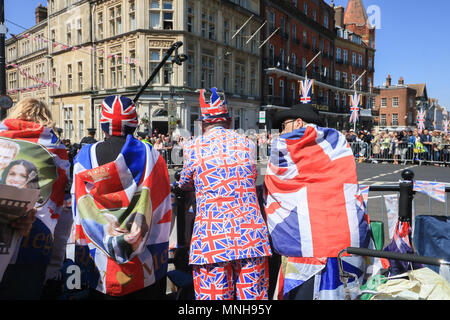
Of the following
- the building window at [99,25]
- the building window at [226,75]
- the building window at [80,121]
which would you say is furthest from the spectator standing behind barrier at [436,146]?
the building window at [80,121]

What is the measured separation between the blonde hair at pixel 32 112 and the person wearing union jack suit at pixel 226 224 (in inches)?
40.2

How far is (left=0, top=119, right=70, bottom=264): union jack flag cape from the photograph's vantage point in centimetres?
221

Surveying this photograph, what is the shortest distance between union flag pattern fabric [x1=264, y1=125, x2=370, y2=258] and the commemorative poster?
57.9 inches

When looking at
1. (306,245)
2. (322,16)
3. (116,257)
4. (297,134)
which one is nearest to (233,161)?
(297,134)

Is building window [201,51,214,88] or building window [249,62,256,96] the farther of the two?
building window [249,62,256,96]

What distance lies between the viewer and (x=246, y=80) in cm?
3131

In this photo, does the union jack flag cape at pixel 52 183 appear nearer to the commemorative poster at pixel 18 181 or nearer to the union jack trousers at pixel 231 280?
the commemorative poster at pixel 18 181

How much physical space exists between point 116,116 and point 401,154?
1951 cm

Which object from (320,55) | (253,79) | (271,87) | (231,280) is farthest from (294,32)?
(231,280)

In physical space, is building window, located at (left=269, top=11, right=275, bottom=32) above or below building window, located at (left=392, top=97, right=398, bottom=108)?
above

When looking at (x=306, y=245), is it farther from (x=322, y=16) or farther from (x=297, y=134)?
(x=322, y=16)

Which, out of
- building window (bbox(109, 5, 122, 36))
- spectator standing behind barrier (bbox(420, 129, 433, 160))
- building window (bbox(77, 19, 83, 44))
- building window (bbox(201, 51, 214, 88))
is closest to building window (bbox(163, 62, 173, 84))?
building window (bbox(201, 51, 214, 88))

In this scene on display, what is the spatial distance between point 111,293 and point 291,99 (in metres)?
37.0

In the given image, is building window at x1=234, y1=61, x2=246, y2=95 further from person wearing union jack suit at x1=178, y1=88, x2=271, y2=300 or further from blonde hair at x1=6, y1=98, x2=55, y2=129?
person wearing union jack suit at x1=178, y1=88, x2=271, y2=300
